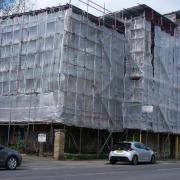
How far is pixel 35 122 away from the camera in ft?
110

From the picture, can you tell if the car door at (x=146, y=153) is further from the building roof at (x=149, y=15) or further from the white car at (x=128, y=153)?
the building roof at (x=149, y=15)

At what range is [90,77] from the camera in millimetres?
35188

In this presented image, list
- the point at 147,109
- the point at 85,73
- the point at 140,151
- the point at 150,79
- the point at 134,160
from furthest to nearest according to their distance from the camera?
the point at 150,79 → the point at 147,109 → the point at 85,73 → the point at 140,151 → the point at 134,160

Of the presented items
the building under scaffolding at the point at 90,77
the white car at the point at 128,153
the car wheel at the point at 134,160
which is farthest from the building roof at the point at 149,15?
the car wheel at the point at 134,160

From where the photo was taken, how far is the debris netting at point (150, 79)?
37969 mm

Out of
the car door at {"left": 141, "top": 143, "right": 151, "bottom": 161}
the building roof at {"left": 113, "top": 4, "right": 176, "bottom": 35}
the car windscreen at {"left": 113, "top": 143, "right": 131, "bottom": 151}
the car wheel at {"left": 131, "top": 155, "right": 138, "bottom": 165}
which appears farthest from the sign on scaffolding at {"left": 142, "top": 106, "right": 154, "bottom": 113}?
the building roof at {"left": 113, "top": 4, "right": 176, "bottom": 35}

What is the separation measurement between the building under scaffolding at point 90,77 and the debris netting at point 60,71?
7 centimetres

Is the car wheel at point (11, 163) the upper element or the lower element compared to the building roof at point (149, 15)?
lower

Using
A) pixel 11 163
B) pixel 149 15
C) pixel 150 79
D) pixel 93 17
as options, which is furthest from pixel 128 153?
pixel 149 15

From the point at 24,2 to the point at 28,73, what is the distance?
1107 cm

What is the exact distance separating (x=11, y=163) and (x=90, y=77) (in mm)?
14040

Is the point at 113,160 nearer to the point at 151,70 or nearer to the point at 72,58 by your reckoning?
the point at 72,58

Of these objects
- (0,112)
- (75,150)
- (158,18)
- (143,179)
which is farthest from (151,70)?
(143,179)

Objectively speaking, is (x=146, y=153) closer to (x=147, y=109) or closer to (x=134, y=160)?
(x=134, y=160)
